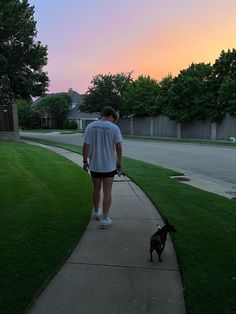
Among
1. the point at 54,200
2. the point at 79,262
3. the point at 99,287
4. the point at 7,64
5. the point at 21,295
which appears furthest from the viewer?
the point at 7,64

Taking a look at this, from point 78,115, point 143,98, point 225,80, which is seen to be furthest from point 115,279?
point 78,115

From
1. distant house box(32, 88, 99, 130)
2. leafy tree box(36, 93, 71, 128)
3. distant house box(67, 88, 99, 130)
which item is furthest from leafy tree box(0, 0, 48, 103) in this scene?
leafy tree box(36, 93, 71, 128)

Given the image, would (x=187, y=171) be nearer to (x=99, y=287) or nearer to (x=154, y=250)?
(x=154, y=250)

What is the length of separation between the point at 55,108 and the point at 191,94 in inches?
1528

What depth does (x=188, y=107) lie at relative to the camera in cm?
3662

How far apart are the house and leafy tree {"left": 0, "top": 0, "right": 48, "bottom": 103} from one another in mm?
3493

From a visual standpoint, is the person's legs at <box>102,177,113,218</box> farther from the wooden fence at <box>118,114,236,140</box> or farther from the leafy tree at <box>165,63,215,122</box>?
the leafy tree at <box>165,63,215,122</box>

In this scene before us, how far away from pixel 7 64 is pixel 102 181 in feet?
Answer: 84.8

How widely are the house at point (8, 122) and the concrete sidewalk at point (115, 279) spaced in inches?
915

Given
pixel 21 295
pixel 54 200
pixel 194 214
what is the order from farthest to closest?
pixel 54 200, pixel 194 214, pixel 21 295

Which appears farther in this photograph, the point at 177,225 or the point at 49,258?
the point at 177,225

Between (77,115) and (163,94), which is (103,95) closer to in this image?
(163,94)

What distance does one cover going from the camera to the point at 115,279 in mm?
3814

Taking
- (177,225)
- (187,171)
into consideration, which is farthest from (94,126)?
(187,171)
